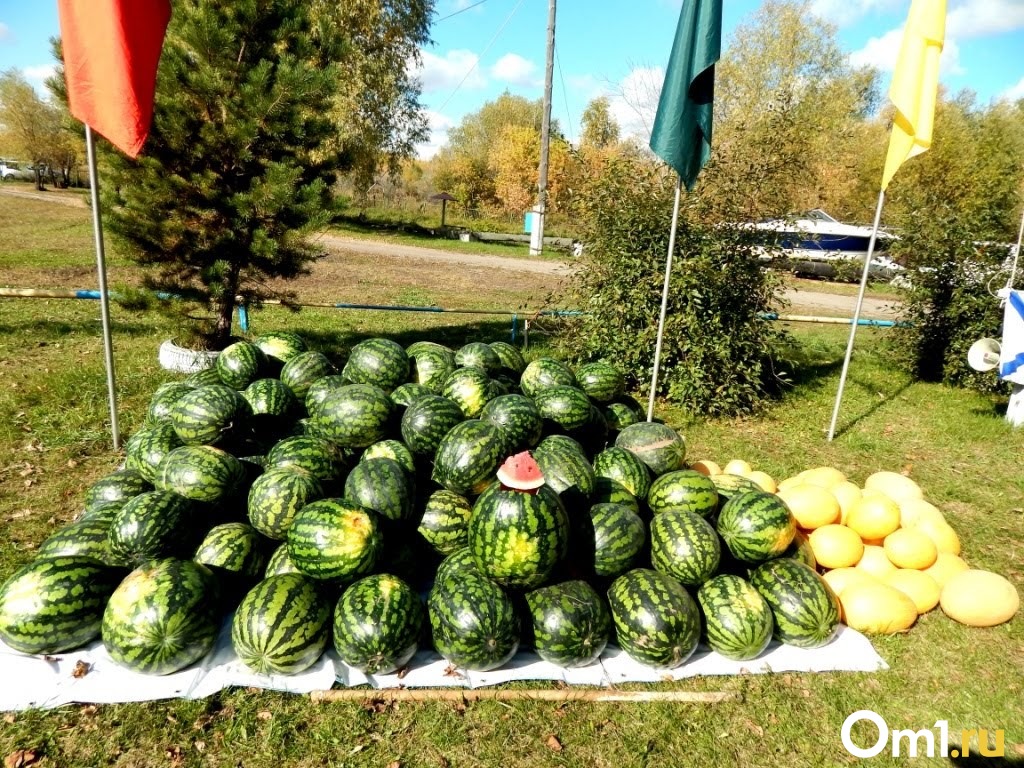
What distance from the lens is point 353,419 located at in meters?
4.23

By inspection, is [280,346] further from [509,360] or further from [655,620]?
[655,620]

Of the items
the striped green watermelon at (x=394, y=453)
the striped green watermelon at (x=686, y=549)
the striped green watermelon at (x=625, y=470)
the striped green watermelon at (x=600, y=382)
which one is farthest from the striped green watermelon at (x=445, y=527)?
the striped green watermelon at (x=600, y=382)

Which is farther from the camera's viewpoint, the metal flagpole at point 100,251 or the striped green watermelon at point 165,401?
the metal flagpole at point 100,251

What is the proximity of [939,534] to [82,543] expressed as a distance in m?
5.69

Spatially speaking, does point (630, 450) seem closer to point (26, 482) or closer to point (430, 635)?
point (430, 635)

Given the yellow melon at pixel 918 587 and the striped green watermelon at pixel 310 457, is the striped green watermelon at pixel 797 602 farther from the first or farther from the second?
the striped green watermelon at pixel 310 457

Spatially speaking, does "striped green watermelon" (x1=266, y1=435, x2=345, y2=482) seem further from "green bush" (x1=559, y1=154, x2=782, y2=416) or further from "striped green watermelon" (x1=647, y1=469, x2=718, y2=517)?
"green bush" (x1=559, y1=154, x2=782, y2=416)

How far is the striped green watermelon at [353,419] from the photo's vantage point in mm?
4238

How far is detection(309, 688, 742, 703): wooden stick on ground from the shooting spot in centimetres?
319

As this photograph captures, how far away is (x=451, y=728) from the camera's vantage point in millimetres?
3061

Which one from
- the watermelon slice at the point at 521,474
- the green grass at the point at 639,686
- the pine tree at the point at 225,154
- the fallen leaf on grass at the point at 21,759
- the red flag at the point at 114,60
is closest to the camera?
the fallen leaf on grass at the point at 21,759

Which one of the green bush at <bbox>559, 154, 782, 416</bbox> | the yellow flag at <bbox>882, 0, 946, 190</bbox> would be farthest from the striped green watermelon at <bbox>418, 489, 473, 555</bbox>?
the yellow flag at <bbox>882, 0, 946, 190</bbox>

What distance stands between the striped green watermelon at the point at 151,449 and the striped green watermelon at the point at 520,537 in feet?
7.66

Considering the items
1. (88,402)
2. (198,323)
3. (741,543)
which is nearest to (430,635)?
(741,543)
